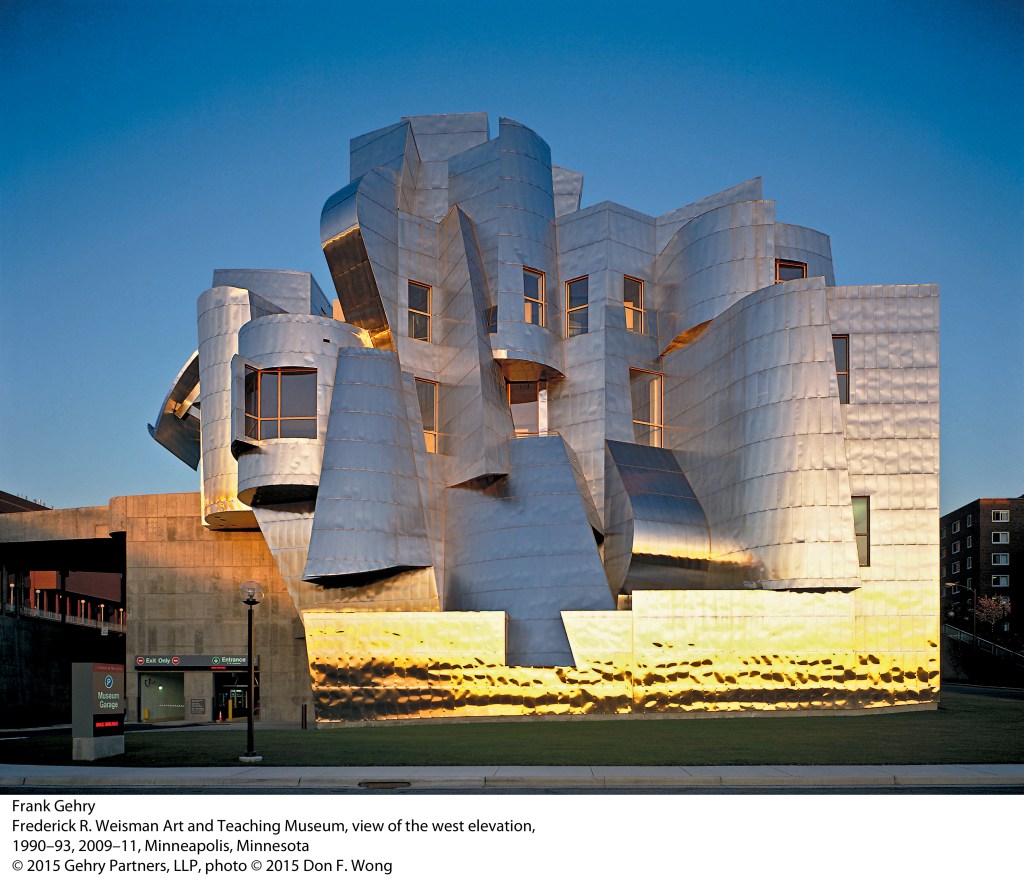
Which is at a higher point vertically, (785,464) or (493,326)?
(493,326)

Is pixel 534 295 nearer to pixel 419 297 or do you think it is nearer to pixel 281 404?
pixel 419 297

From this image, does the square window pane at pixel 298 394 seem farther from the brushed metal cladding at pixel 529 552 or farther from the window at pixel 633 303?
the window at pixel 633 303

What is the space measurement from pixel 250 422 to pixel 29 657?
32093mm

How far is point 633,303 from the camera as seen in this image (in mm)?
44062

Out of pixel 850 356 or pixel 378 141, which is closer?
pixel 850 356

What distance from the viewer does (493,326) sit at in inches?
1638

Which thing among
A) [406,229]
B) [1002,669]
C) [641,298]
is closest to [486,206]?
[406,229]

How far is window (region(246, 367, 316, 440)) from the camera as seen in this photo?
39.0 metres

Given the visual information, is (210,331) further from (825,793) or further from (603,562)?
(825,793)

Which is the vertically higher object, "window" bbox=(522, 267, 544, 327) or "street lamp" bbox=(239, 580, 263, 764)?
"window" bbox=(522, 267, 544, 327)

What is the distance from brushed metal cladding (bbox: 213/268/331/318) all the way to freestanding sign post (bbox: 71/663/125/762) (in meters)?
25.2

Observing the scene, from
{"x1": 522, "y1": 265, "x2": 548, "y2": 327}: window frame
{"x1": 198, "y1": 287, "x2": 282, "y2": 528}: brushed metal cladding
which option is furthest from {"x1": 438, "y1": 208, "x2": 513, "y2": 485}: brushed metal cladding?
{"x1": 198, "y1": 287, "x2": 282, "y2": 528}: brushed metal cladding

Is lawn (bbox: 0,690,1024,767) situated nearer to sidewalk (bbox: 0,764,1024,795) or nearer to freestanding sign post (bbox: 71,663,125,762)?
freestanding sign post (bbox: 71,663,125,762)

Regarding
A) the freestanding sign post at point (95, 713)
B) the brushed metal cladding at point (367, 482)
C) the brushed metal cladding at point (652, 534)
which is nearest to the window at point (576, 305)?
the brushed metal cladding at point (652, 534)
